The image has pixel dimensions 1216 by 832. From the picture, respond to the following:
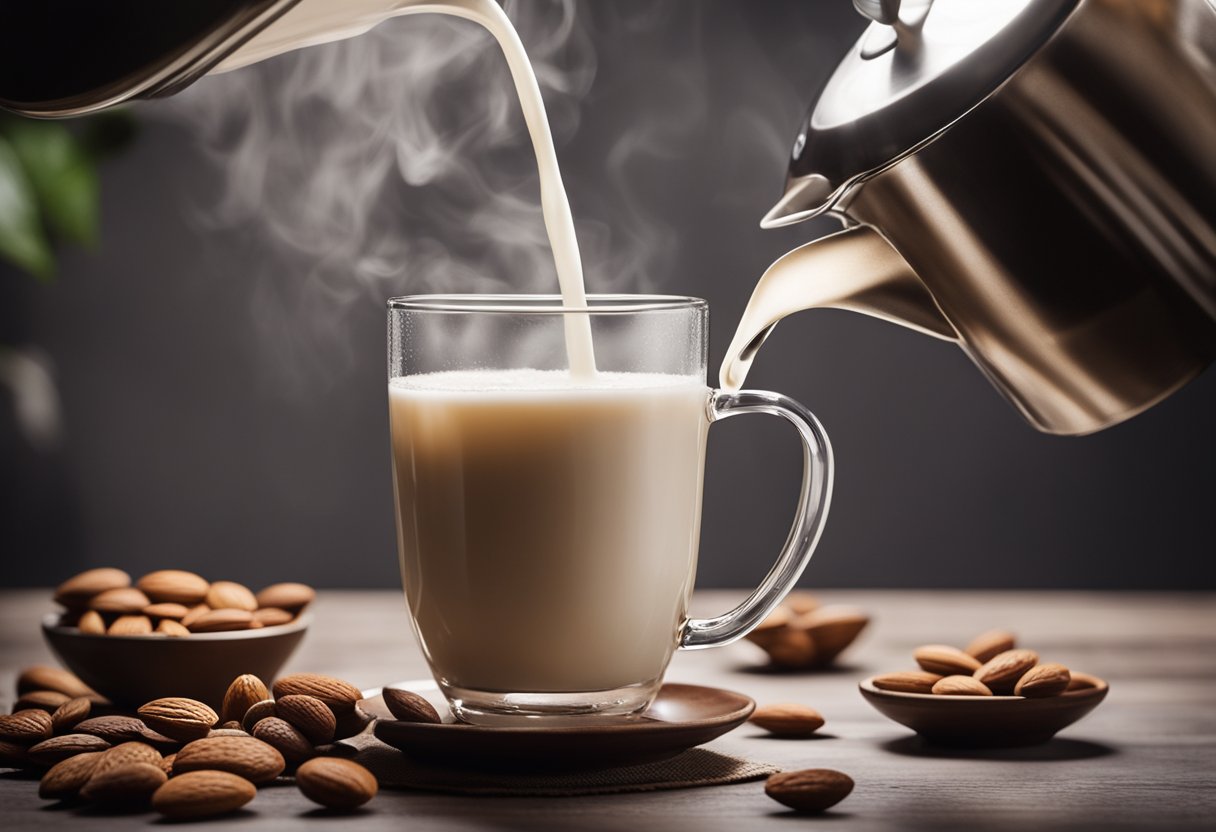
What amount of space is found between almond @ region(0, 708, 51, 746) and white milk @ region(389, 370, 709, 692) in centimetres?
25

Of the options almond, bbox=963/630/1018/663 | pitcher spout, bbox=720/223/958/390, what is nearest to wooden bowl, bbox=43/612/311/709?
pitcher spout, bbox=720/223/958/390

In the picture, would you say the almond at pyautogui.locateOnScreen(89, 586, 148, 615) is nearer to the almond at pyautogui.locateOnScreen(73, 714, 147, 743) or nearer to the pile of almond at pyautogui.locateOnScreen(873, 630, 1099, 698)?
the almond at pyautogui.locateOnScreen(73, 714, 147, 743)

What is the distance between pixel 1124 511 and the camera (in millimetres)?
2412

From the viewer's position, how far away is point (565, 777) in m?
0.84

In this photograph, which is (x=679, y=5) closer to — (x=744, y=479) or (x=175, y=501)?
(x=744, y=479)

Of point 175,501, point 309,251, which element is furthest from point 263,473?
point 309,251

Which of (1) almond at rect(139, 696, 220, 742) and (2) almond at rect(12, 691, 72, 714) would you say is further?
(2) almond at rect(12, 691, 72, 714)

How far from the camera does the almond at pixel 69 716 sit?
915mm

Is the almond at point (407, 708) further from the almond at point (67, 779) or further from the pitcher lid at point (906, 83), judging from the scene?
the pitcher lid at point (906, 83)

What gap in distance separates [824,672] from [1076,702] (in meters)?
0.35

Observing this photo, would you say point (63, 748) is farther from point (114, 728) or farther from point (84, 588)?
point (84, 588)

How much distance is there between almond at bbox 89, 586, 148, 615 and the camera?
1.08 metres

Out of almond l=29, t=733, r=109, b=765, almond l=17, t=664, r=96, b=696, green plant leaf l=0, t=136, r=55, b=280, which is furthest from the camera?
green plant leaf l=0, t=136, r=55, b=280

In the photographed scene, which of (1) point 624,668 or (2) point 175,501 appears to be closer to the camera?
(1) point 624,668
